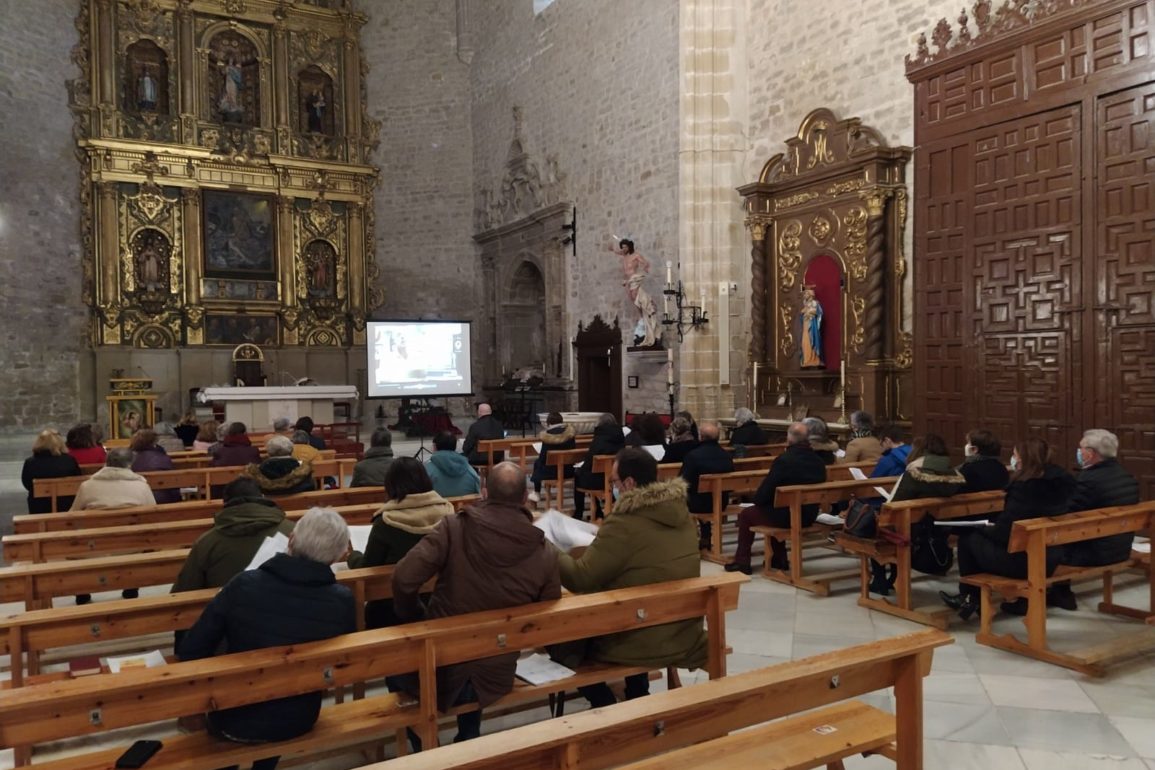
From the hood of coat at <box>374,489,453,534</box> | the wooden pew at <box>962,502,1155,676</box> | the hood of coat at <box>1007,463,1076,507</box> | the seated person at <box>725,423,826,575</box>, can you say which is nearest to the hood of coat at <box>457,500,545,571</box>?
the hood of coat at <box>374,489,453,534</box>

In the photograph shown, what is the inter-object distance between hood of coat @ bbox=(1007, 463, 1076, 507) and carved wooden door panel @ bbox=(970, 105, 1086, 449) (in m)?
4.10

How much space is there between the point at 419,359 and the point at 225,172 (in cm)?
848

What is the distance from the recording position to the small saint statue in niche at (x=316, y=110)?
20.0m

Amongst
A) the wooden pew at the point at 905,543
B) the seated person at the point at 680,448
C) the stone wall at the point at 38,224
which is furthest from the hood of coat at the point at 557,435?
the stone wall at the point at 38,224

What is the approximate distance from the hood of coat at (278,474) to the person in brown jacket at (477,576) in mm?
2622

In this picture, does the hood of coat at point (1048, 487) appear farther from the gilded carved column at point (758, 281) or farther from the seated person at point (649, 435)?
the gilded carved column at point (758, 281)

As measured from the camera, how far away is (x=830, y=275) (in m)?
11.2

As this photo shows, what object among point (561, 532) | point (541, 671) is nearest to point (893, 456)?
point (561, 532)

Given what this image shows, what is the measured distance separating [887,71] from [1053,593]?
7.23 m

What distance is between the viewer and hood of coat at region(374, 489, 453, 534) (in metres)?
3.71

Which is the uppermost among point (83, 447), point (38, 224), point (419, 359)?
point (38, 224)

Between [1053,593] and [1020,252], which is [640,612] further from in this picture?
[1020,252]

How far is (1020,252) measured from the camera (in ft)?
28.9

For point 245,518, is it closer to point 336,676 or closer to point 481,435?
point 336,676
